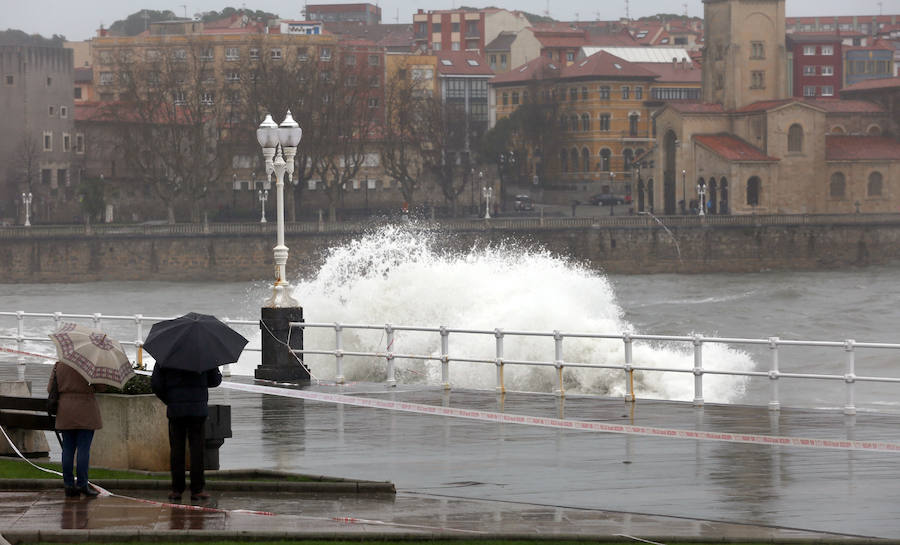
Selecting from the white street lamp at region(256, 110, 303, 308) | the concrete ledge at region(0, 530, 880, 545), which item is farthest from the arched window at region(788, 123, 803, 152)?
the concrete ledge at region(0, 530, 880, 545)

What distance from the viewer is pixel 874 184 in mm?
104875

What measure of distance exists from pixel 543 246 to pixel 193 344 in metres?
79.6

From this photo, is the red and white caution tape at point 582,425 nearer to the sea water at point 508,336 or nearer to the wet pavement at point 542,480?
the wet pavement at point 542,480

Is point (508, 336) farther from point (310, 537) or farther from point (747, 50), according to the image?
point (747, 50)

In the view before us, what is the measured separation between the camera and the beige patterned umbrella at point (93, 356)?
11.0m

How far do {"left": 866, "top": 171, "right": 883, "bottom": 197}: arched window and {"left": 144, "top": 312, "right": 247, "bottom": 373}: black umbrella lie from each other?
322 feet

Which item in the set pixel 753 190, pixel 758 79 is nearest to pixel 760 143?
pixel 753 190

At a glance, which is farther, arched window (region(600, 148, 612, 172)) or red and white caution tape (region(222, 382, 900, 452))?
arched window (region(600, 148, 612, 172))

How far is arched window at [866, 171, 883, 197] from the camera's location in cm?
10475

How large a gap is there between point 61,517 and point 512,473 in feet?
12.3

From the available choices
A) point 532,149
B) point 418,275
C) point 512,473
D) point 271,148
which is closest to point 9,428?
point 512,473

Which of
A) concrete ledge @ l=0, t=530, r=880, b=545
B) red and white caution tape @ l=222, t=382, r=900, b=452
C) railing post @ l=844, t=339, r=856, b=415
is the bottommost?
red and white caution tape @ l=222, t=382, r=900, b=452

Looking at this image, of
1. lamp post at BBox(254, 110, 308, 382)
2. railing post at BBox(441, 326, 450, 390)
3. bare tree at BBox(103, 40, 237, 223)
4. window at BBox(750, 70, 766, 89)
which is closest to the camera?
railing post at BBox(441, 326, 450, 390)

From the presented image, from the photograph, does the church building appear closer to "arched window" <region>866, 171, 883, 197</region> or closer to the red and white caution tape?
"arched window" <region>866, 171, 883, 197</region>
